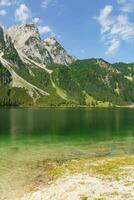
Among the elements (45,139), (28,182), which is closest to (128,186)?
(28,182)

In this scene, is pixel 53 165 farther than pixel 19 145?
No

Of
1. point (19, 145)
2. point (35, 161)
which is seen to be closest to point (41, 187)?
point (35, 161)

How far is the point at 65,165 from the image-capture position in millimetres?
A: 52656

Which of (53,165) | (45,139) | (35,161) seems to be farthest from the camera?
(45,139)

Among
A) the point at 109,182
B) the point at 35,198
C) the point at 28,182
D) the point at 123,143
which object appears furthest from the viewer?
the point at 123,143

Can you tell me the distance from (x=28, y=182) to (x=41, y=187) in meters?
3.46

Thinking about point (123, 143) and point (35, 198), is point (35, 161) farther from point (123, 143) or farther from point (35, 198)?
point (123, 143)

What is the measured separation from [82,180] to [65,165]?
12238 millimetres

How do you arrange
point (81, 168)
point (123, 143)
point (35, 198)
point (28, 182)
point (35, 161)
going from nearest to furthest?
point (35, 198)
point (28, 182)
point (81, 168)
point (35, 161)
point (123, 143)

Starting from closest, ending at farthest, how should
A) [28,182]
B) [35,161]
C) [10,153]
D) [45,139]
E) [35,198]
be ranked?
1. [35,198]
2. [28,182]
3. [35,161]
4. [10,153]
5. [45,139]

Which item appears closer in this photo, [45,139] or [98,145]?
[98,145]

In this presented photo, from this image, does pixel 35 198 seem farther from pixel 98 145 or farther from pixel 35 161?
pixel 98 145

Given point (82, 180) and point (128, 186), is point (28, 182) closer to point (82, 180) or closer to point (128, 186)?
point (82, 180)

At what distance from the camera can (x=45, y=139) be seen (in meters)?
91.2
